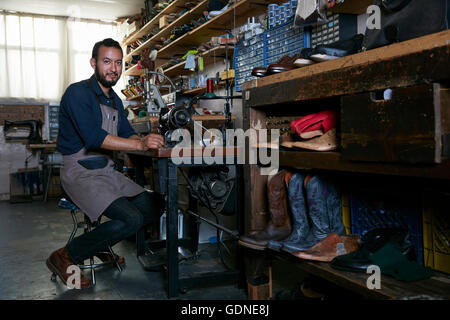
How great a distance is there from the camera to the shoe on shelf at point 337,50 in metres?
1.53

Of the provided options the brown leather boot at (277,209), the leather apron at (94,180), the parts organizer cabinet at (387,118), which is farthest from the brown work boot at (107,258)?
the parts organizer cabinet at (387,118)

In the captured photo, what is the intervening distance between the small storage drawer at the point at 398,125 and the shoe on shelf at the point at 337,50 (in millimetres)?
201

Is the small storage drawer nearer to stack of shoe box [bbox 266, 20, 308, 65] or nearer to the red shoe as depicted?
the red shoe

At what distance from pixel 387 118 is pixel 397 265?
508 millimetres

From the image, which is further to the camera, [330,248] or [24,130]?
[24,130]

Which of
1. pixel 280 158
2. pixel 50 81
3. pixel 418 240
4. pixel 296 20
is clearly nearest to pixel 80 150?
pixel 280 158

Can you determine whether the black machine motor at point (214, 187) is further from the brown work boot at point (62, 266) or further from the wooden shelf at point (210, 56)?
the wooden shelf at point (210, 56)

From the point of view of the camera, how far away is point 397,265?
1.38m

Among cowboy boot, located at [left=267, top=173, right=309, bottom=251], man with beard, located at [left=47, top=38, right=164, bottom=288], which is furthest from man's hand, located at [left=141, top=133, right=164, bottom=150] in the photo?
cowboy boot, located at [left=267, top=173, right=309, bottom=251]

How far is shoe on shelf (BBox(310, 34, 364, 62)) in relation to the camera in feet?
5.01

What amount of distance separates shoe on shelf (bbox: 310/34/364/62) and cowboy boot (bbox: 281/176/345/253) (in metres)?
0.51

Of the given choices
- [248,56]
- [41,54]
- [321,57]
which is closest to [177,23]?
[248,56]

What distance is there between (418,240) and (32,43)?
7396 millimetres

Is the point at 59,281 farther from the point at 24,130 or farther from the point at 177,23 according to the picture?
the point at 24,130
